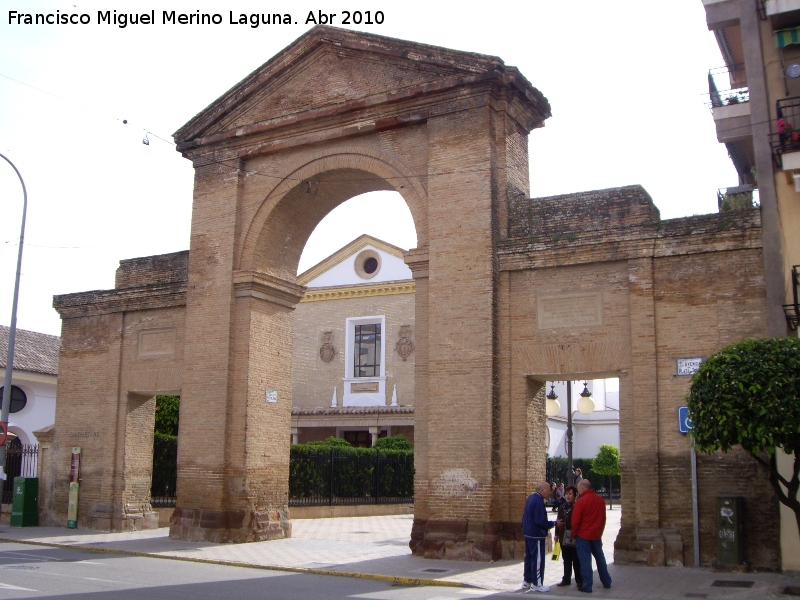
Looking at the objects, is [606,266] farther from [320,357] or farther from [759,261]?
[320,357]

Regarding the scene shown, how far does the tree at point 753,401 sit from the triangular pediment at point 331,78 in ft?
22.9

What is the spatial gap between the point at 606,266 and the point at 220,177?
833 centimetres

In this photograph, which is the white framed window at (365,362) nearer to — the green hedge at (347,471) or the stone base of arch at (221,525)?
the green hedge at (347,471)

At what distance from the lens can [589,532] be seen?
→ 1098 cm

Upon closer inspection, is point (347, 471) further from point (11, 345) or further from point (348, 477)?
point (11, 345)

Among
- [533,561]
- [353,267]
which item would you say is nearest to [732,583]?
[533,561]

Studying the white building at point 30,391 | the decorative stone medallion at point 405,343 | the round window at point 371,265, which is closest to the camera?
the white building at point 30,391

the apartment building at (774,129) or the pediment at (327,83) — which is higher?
the pediment at (327,83)

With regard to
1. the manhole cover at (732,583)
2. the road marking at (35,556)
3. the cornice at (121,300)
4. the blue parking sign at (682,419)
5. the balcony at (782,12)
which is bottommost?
the road marking at (35,556)

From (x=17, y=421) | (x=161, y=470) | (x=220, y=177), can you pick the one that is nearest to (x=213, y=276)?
(x=220, y=177)

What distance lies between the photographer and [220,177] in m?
17.9

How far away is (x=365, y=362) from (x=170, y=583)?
22.7 m

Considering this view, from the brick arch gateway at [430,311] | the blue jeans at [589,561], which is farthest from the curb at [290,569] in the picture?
the brick arch gateway at [430,311]

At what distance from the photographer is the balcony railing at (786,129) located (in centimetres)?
1268
